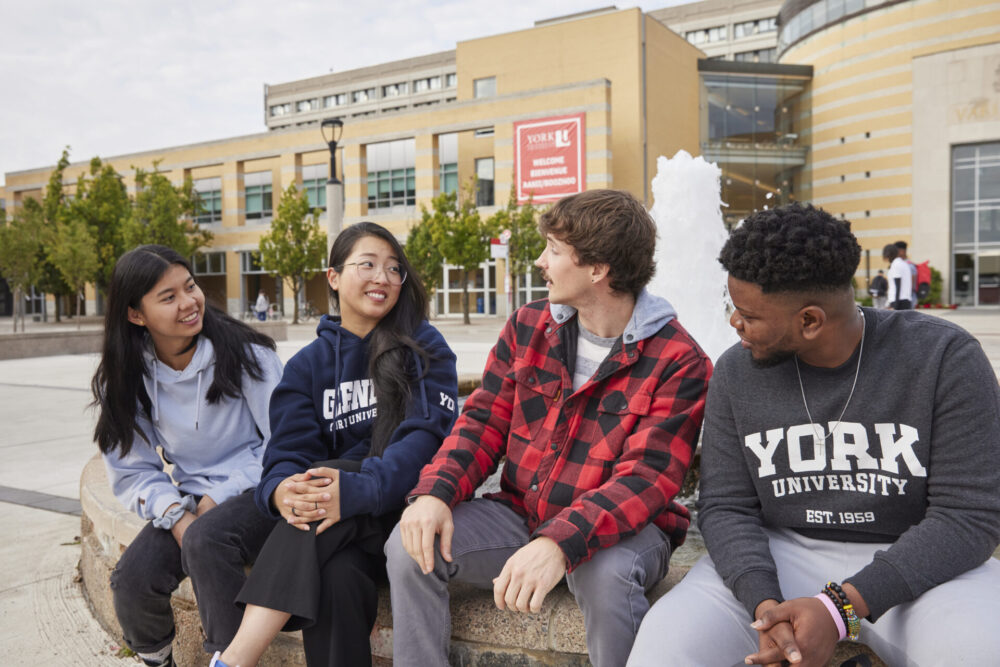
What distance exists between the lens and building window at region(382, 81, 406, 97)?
6512 centimetres

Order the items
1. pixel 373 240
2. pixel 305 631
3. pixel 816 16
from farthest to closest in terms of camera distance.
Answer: pixel 816 16, pixel 373 240, pixel 305 631

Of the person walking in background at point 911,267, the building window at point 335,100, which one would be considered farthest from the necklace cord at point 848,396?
the building window at point 335,100

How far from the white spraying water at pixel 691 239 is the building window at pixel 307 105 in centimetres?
6856

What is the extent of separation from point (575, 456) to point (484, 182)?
34.6m

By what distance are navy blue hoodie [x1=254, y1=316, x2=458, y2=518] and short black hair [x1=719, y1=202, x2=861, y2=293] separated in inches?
46.7

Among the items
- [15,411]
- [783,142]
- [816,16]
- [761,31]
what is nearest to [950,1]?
[816,16]

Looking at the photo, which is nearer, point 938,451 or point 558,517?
point 938,451

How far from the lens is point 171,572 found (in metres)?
2.44

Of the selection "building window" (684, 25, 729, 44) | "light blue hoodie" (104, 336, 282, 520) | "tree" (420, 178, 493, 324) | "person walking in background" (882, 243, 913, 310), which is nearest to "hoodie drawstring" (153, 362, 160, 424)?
"light blue hoodie" (104, 336, 282, 520)

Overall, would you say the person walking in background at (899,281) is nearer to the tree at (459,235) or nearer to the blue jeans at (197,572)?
the blue jeans at (197,572)

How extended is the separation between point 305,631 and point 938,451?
1.74m

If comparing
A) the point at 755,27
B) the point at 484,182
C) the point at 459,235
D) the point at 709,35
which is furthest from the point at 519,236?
the point at 709,35

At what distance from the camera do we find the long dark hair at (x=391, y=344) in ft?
8.47

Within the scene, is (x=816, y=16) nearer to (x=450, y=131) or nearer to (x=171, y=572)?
(x=450, y=131)
